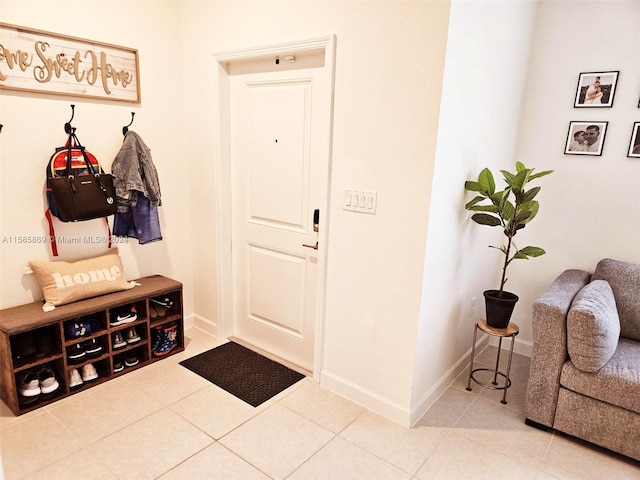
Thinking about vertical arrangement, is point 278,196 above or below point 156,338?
above

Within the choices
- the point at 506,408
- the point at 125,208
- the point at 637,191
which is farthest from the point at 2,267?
the point at 637,191

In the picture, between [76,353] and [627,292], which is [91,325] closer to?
[76,353]

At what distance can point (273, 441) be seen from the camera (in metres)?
2.17

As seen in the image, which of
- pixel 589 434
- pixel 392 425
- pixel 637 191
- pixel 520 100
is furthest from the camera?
pixel 520 100

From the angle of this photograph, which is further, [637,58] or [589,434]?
[637,58]

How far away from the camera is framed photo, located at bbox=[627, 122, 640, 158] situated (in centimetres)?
264

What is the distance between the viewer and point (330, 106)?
2.29 meters

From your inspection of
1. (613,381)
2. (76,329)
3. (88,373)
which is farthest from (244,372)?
(613,381)

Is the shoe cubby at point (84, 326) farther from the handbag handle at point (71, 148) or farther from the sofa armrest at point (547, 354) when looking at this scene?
the sofa armrest at point (547, 354)

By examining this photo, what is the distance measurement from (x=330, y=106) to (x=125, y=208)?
4.80 ft

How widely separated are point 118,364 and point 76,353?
31 cm

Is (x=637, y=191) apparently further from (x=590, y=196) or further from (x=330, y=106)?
(x=330, y=106)

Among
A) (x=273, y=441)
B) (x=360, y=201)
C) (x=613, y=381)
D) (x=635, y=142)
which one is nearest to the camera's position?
(x=613, y=381)

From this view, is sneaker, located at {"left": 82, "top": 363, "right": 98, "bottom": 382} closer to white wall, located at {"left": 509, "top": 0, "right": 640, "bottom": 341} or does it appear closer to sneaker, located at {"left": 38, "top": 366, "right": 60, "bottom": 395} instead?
sneaker, located at {"left": 38, "top": 366, "right": 60, "bottom": 395}
